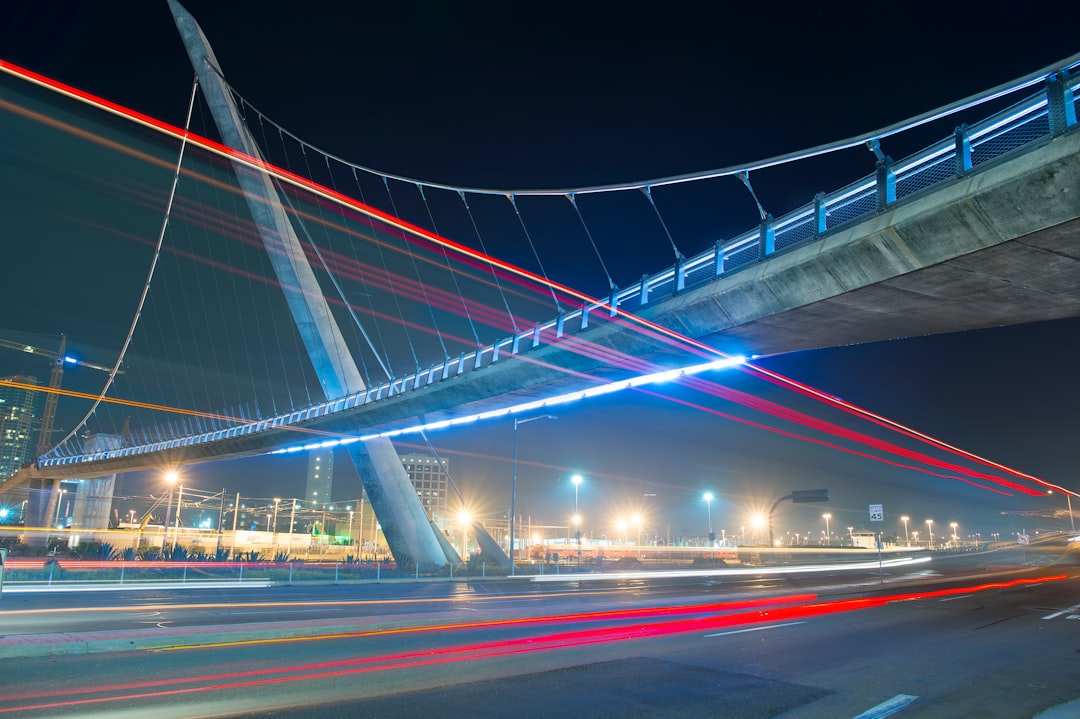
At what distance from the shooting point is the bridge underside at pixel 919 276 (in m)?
13.4

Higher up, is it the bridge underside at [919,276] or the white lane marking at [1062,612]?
the bridge underside at [919,276]

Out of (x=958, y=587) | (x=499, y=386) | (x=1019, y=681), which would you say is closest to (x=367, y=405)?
(x=499, y=386)

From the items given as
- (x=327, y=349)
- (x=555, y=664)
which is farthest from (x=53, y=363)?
(x=555, y=664)

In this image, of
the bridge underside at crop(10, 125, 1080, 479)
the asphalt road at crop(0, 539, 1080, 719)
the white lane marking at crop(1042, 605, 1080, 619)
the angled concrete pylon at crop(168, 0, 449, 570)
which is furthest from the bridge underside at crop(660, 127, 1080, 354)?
the angled concrete pylon at crop(168, 0, 449, 570)

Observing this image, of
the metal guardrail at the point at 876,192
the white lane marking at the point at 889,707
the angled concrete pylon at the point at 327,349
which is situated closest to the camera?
the white lane marking at the point at 889,707

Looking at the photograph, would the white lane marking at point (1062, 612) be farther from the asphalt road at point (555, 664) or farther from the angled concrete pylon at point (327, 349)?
the angled concrete pylon at point (327, 349)

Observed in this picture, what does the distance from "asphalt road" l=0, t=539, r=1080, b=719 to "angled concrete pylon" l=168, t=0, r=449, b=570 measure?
20353 mm

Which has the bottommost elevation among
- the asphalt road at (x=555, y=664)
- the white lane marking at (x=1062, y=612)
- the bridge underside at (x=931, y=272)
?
the white lane marking at (x=1062, y=612)

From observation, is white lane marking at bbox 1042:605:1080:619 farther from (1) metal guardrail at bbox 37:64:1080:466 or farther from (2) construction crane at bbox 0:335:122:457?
(2) construction crane at bbox 0:335:122:457

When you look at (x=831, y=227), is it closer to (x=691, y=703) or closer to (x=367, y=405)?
(x=691, y=703)

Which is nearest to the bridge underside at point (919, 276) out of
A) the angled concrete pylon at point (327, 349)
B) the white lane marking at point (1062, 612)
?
the white lane marking at point (1062, 612)

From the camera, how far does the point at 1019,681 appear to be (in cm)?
1030

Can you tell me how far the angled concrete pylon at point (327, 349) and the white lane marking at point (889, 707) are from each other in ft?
111

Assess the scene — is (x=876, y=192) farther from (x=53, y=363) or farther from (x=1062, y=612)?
(x=53, y=363)
